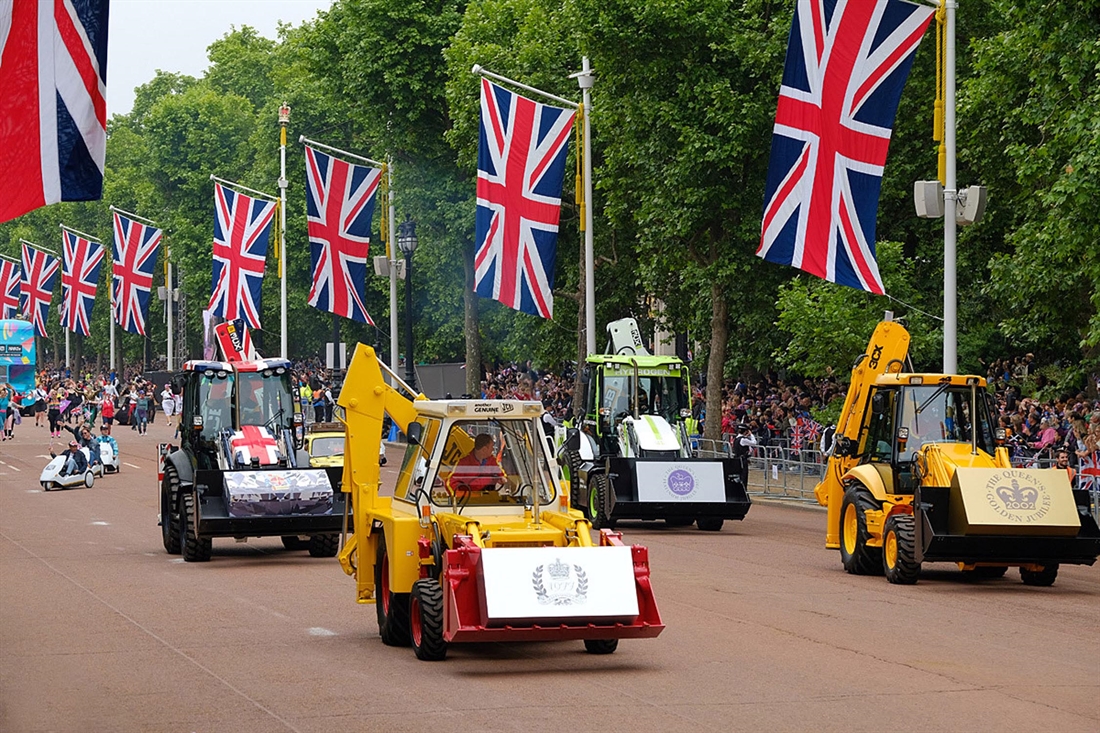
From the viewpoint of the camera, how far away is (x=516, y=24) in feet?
176

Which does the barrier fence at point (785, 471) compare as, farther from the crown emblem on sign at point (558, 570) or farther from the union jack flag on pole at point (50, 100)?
the union jack flag on pole at point (50, 100)

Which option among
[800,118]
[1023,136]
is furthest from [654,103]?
[800,118]

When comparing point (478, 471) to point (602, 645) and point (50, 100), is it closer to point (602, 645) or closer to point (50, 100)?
point (602, 645)

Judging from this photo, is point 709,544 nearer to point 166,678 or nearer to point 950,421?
point 950,421

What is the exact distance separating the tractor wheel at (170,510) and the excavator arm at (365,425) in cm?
869

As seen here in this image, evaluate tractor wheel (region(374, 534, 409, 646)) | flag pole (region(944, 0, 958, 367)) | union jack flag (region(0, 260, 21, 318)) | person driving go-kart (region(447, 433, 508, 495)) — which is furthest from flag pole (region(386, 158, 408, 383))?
person driving go-kart (region(447, 433, 508, 495))

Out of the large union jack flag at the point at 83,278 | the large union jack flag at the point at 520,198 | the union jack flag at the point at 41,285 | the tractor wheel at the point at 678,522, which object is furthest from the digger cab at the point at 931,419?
the union jack flag at the point at 41,285

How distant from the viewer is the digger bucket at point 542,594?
12547 mm

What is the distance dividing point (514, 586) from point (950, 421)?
28.6ft

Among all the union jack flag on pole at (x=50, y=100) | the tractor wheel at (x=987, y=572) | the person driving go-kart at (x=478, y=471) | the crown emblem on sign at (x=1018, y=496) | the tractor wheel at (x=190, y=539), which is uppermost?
Answer: the union jack flag on pole at (x=50, y=100)

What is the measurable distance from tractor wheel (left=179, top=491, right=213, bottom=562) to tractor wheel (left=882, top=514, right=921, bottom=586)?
862cm

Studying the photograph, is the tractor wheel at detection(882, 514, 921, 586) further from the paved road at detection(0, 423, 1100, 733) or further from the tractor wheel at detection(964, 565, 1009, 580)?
the tractor wheel at detection(964, 565, 1009, 580)

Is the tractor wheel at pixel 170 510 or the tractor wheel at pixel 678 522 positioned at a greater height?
the tractor wheel at pixel 170 510

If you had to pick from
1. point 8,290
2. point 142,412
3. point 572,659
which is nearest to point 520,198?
point 572,659
